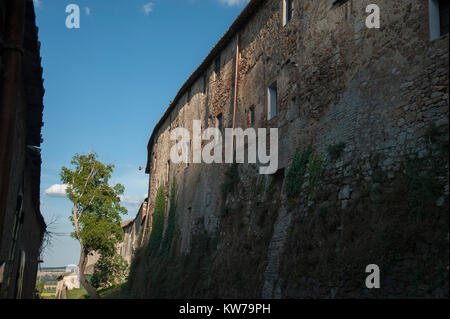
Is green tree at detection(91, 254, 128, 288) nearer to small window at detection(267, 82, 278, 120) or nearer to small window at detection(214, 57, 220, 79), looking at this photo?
small window at detection(214, 57, 220, 79)

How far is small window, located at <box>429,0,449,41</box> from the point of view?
7477mm

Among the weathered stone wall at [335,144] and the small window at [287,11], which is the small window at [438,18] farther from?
the small window at [287,11]

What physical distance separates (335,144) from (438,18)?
315 centimetres

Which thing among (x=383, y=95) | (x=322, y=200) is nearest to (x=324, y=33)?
(x=383, y=95)

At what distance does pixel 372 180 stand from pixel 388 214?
3.03 ft

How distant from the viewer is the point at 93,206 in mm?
29797

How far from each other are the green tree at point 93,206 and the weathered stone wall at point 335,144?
15004 millimetres

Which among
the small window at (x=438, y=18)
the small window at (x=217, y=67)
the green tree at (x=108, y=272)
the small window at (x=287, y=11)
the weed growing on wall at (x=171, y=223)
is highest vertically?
the small window at (x=217, y=67)

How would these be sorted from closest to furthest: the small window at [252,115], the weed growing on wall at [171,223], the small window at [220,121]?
the small window at [252,115] < the small window at [220,121] < the weed growing on wall at [171,223]

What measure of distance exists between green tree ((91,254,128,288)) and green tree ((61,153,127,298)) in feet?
14.2

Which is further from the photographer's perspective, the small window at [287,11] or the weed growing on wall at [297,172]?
the small window at [287,11]

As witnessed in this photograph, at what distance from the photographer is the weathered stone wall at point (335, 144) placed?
725cm

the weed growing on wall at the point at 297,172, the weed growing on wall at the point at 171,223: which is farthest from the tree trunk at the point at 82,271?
the weed growing on wall at the point at 297,172
